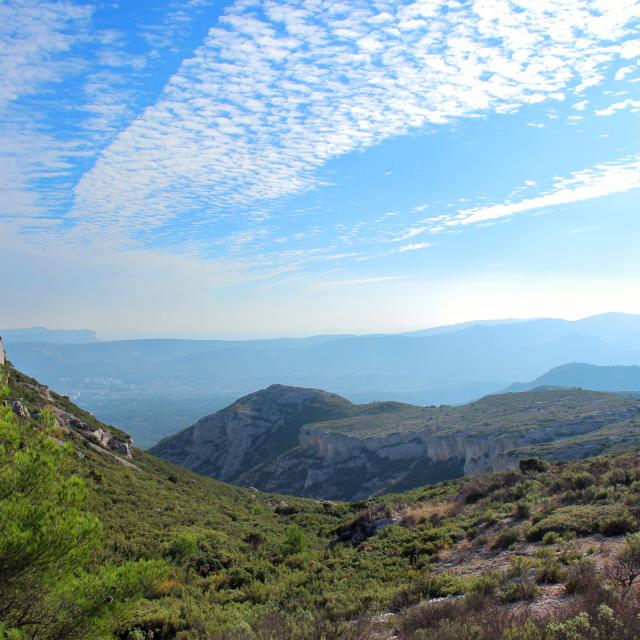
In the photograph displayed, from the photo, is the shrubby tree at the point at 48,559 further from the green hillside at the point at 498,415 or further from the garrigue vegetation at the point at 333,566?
the green hillside at the point at 498,415

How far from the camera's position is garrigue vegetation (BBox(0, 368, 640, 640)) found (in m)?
7.02

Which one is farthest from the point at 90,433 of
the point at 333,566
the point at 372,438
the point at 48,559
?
the point at 372,438

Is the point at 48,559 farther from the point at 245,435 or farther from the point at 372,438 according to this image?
the point at 245,435

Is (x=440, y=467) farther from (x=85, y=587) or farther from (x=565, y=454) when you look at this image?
(x=85, y=587)

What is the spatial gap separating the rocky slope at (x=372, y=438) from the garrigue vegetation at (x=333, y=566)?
118ft

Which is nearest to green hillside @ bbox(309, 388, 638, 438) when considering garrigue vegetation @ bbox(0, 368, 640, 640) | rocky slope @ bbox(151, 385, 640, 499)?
rocky slope @ bbox(151, 385, 640, 499)

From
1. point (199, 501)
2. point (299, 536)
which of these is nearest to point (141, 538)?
point (299, 536)

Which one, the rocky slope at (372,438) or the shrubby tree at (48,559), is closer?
the shrubby tree at (48,559)

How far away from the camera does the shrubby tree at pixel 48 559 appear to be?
7043 millimetres

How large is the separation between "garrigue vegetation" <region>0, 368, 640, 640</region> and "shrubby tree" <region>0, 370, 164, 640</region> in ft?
0.08

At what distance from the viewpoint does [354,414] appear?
11056cm

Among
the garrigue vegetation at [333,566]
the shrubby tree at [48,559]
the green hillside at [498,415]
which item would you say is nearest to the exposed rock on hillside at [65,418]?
→ the garrigue vegetation at [333,566]

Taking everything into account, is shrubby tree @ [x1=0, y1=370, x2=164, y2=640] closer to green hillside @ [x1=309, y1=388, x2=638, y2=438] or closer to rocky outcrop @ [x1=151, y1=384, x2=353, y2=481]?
green hillside @ [x1=309, y1=388, x2=638, y2=438]

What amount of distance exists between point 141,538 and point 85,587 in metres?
11.5
